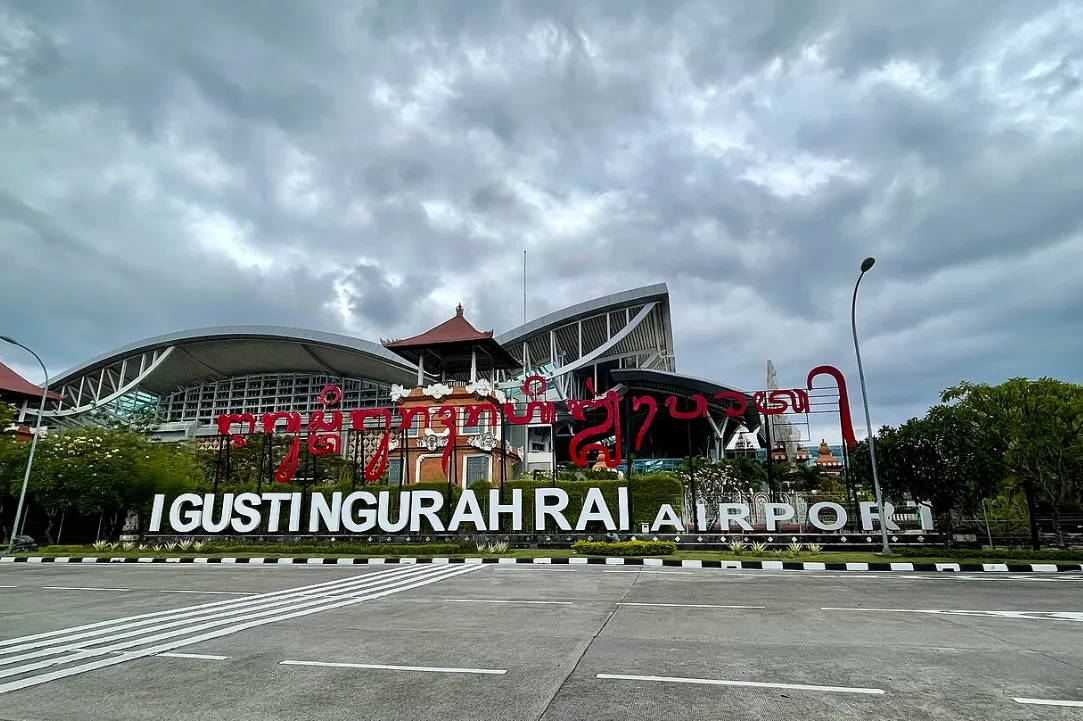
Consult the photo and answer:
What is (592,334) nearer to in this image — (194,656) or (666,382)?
(666,382)

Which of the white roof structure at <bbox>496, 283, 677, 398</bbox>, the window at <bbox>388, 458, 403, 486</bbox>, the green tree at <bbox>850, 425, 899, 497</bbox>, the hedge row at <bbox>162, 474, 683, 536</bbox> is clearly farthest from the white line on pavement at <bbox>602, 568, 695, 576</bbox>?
the white roof structure at <bbox>496, 283, 677, 398</bbox>

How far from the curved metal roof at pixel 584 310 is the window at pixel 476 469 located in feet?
69.8

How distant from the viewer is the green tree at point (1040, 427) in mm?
27781

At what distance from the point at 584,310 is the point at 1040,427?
35.8m

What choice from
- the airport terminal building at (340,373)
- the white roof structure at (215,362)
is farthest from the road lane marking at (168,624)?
the white roof structure at (215,362)

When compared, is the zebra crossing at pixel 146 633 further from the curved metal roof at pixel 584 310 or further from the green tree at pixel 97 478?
the curved metal roof at pixel 584 310

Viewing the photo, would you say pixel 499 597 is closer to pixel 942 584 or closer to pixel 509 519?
pixel 942 584

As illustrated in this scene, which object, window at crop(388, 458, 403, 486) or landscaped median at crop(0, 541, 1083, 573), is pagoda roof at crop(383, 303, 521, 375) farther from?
landscaped median at crop(0, 541, 1083, 573)

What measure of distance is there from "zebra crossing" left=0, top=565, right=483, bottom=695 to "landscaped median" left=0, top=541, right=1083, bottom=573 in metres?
8.73

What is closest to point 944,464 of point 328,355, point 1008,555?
point 1008,555

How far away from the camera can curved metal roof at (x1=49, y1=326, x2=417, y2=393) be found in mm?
56469

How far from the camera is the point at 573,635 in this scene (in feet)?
25.2

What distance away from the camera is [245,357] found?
6172 cm

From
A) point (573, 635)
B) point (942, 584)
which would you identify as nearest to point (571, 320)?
point (942, 584)
